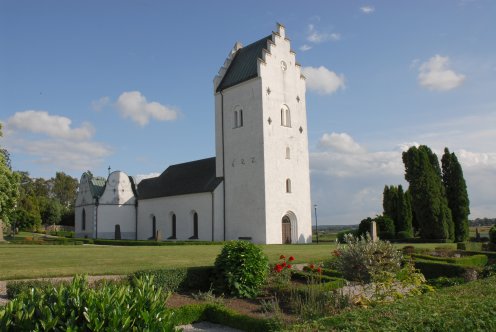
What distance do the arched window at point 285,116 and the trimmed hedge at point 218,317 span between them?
91.9 ft

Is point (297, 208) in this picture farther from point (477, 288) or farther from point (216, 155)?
point (477, 288)

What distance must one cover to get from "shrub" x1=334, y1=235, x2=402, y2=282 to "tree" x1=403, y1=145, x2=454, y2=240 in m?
28.0

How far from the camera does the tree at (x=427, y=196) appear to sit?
38156 mm

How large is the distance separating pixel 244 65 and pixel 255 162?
Result: 8.83 m

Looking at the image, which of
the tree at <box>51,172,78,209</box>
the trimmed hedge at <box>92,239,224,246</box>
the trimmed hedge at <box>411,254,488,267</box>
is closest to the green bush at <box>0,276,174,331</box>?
the trimmed hedge at <box>411,254,488,267</box>

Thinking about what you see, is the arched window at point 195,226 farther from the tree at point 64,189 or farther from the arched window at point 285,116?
the tree at point 64,189

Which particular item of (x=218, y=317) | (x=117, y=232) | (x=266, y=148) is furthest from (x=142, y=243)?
(x=218, y=317)

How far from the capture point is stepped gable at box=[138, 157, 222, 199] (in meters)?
39.2

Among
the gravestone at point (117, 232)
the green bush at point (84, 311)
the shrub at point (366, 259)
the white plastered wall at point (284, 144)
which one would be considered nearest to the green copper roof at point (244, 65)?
the white plastered wall at point (284, 144)

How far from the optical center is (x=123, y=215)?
155 feet

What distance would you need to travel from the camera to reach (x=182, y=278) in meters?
12.2

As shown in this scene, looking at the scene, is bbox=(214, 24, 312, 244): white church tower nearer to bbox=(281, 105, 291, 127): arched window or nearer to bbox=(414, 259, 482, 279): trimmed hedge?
bbox=(281, 105, 291, 127): arched window

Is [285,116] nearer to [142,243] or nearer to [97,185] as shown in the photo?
[142,243]

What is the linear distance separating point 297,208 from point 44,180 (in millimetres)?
67275
